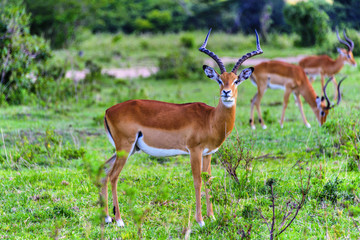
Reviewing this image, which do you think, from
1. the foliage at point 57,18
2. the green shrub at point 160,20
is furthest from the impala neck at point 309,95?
the green shrub at point 160,20

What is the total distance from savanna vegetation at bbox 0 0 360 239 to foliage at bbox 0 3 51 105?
0.08ft

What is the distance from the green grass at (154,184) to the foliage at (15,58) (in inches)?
28.5

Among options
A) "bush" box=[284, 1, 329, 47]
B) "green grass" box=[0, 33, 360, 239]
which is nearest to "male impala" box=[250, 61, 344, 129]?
"green grass" box=[0, 33, 360, 239]

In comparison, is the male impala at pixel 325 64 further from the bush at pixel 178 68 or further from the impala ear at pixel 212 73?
the impala ear at pixel 212 73

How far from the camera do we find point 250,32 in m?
27.5

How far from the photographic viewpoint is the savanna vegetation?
422 cm

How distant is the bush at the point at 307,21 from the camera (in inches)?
798

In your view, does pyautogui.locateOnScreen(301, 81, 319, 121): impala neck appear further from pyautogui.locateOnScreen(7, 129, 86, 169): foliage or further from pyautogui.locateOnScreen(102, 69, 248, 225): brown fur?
pyautogui.locateOnScreen(102, 69, 248, 225): brown fur

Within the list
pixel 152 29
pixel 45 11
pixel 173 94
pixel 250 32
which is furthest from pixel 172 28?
pixel 173 94

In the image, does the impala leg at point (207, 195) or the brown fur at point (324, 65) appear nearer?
the impala leg at point (207, 195)

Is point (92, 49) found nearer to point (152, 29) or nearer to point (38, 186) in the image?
point (152, 29)

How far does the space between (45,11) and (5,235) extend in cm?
2084

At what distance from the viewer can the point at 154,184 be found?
5.44 meters

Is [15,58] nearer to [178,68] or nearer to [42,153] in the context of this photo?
[42,153]
